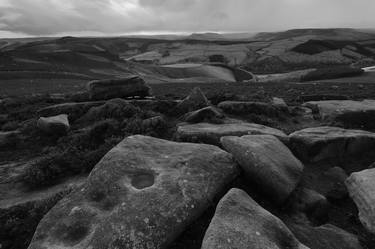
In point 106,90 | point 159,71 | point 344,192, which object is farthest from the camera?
point 159,71

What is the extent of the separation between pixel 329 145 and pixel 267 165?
183 inches

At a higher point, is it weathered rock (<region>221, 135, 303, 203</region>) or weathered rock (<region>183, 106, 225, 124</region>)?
weathered rock (<region>221, 135, 303, 203</region>)

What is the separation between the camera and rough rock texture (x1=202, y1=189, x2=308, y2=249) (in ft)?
21.6

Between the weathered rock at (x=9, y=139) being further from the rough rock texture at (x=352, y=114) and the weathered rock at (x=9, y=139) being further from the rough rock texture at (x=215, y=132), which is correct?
the rough rock texture at (x=352, y=114)

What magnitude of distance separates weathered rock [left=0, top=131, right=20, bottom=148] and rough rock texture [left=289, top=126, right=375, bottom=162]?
1272 centimetres

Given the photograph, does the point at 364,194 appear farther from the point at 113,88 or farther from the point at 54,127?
the point at 113,88

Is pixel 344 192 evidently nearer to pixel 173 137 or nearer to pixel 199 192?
pixel 199 192

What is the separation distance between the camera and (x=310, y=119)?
62.5 feet

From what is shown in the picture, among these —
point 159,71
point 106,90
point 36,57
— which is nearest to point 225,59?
point 159,71

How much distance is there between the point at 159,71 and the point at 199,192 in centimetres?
8399

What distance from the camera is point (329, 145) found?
13.0 m

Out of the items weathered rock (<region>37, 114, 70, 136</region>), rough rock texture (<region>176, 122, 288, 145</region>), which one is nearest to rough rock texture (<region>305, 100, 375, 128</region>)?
rough rock texture (<region>176, 122, 288, 145</region>)

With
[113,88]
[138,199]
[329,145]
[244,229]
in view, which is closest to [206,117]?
[329,145]

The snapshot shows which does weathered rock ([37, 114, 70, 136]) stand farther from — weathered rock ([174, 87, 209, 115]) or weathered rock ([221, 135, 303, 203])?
weathered rock ([221, 135, 303, 203])
